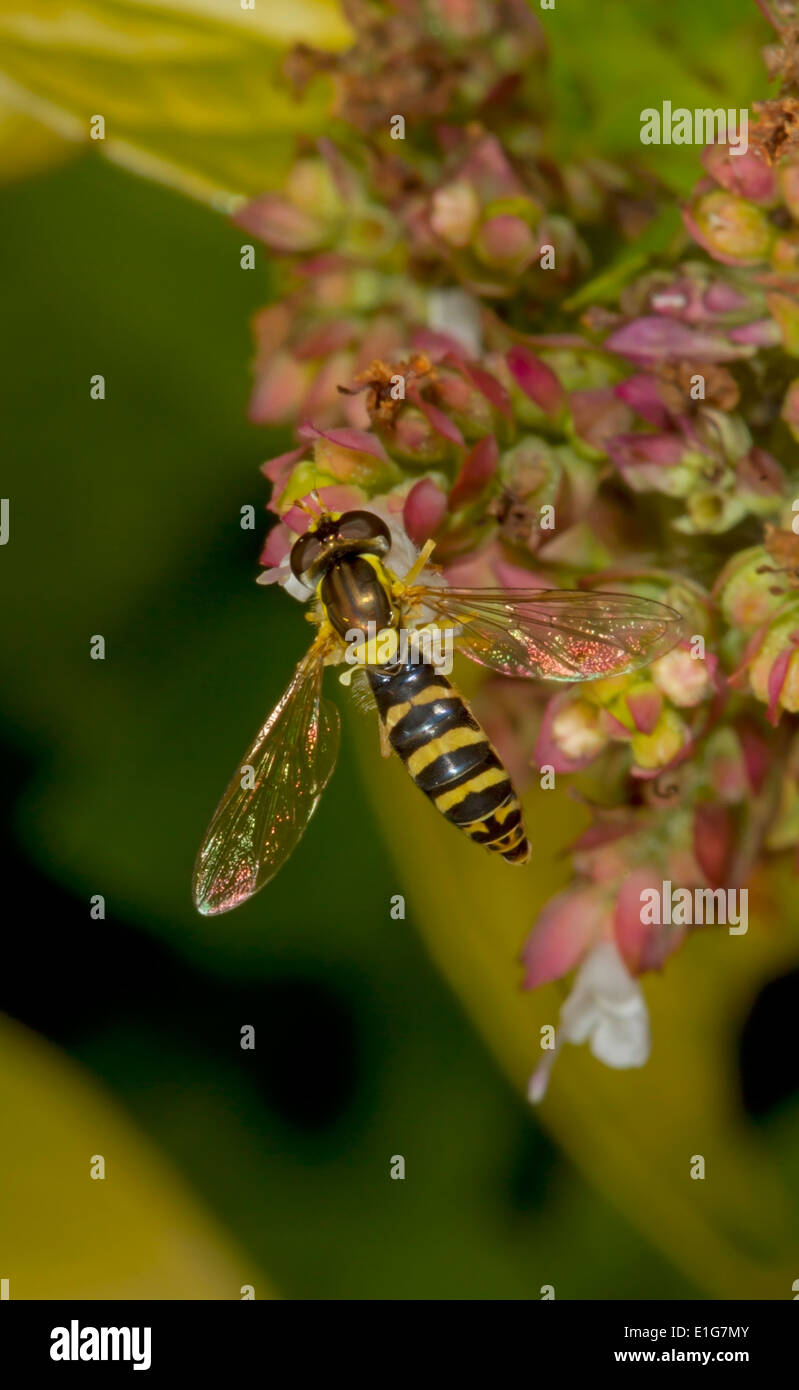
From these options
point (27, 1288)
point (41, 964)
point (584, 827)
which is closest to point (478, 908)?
point (584, 827)

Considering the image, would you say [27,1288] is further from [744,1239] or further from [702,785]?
[702,785]

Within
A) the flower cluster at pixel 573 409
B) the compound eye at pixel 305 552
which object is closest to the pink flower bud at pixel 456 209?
the flower cluster at pixel 573 409

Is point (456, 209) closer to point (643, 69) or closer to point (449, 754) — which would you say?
point (643, 69)

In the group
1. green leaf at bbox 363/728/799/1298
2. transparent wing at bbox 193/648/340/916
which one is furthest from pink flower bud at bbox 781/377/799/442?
green leaf at bbox 363/728/799/1298

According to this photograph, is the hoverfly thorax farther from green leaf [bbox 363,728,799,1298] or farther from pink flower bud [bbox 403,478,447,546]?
green leaf [bbox 363,728,799,1298]

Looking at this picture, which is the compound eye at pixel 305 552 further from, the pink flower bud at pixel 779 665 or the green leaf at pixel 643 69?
the green leaf at pixel 643 69
